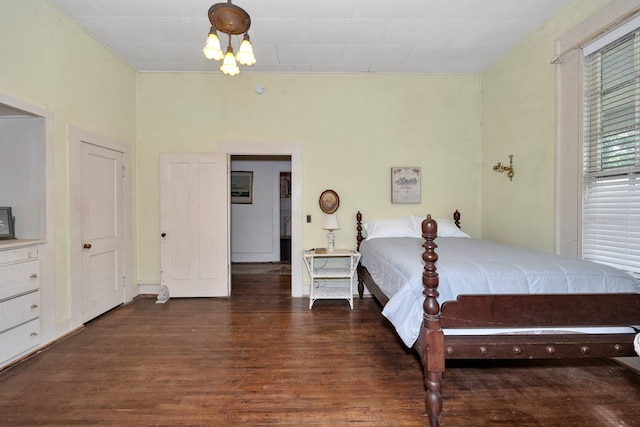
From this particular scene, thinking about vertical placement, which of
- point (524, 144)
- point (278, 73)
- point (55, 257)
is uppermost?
point (278, 73)

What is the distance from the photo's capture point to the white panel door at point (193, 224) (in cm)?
401

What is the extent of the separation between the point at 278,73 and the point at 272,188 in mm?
3206

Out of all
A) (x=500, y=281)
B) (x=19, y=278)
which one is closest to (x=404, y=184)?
(x=500, y=281)

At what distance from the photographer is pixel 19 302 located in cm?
235

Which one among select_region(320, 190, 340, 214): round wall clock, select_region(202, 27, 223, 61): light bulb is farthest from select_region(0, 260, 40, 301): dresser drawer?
select_region(320, 190, 340, 214): round wall clock

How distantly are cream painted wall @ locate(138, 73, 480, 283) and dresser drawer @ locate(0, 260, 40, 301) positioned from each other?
1622 mm

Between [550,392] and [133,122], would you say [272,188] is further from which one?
[550,392]

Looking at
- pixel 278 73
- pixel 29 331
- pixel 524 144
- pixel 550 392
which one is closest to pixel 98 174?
pixel 29 331

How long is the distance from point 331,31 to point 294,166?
1.72 metres

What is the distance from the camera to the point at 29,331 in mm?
2432

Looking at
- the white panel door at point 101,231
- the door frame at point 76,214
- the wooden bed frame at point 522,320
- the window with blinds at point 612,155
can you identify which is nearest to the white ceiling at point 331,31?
the window with blinds at point 612,155

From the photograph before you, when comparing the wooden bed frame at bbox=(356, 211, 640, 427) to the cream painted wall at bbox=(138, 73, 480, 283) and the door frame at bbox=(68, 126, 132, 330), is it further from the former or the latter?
the door frame at bbox=(68, 126, 132, 330)

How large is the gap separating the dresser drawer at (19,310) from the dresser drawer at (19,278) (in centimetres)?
6

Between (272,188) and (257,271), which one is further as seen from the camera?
(272,188)
